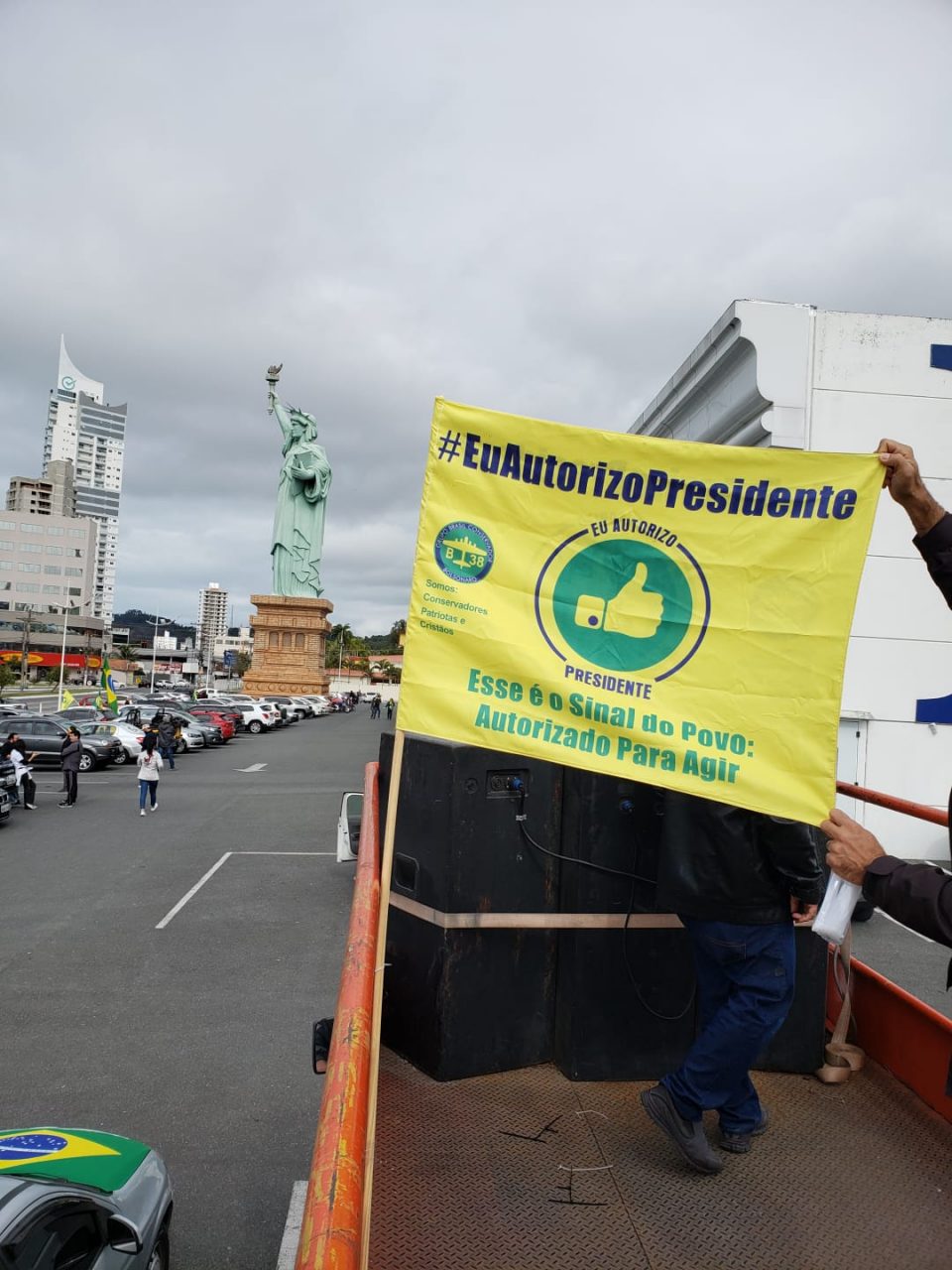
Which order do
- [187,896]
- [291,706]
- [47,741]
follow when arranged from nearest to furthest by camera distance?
[187,896] < [47,741] < [291,706]

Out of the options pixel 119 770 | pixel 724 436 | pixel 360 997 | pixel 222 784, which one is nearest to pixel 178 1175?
pixel 360 997

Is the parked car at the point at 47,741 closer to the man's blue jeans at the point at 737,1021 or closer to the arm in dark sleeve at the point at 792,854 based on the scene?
the man's blue jeans at the point at 737,1021

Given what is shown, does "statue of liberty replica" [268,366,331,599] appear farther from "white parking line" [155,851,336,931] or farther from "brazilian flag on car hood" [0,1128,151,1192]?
"brazilian flag on car hood" [0,1128,151,1192]

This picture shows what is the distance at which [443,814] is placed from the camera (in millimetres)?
3232

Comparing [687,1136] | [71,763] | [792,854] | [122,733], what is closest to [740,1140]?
[687,1136]

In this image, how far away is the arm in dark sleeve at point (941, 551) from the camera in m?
2.43

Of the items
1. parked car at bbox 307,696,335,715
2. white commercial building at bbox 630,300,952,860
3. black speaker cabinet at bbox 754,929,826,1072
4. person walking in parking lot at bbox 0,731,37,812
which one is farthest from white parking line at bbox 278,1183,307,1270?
parked car at bbox 307,696,335,715

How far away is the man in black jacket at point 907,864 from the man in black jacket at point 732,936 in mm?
375

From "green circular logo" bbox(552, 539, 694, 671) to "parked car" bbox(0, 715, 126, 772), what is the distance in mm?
25207

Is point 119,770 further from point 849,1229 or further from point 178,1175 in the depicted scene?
point 849,1229

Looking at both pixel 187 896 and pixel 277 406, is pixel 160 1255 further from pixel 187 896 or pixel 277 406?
pixel 277 406

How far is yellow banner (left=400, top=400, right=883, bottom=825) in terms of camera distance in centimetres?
253

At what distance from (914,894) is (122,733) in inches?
1120

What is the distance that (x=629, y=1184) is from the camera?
8.56 ft
